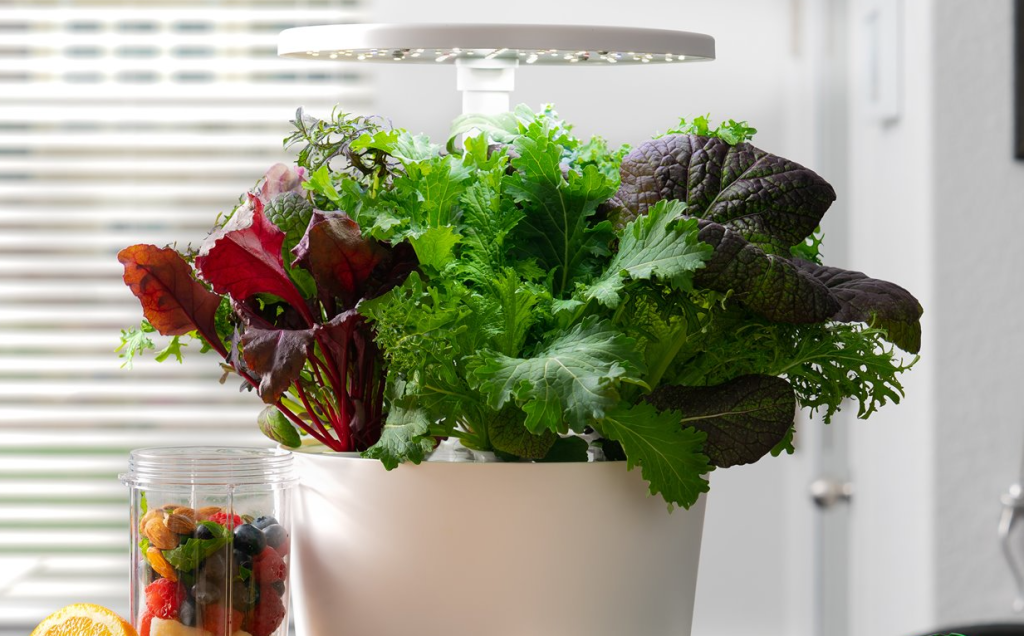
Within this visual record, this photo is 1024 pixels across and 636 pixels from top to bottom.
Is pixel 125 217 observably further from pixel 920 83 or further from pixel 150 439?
pixel 920 83

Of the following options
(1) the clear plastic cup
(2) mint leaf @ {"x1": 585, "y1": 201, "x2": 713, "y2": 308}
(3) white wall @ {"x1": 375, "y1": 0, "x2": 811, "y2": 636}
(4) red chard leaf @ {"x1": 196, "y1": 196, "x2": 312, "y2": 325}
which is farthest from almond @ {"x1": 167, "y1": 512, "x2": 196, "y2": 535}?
(3) white wall @ {"x1": 375, "y1": 0, "x2": 811, "y2": 636}

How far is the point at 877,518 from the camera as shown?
181cm

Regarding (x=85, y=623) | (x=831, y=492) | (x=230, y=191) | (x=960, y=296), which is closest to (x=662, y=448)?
(x=85, y=623)

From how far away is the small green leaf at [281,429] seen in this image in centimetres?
54

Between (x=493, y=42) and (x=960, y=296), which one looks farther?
(x=960, y=296)

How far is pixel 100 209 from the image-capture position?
205 cm

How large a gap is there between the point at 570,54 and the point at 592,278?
13 cm

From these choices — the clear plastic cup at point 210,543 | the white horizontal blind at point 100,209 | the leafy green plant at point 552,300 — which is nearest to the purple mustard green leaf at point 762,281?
the leafy green plant at point 552,300

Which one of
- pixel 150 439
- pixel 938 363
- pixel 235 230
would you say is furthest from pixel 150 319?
pixel 150 439

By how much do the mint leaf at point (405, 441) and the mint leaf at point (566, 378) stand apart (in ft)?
0.12

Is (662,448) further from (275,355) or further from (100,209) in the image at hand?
(100,209)

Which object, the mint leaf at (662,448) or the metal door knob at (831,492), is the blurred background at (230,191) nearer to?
the metal door knob at (831,492)

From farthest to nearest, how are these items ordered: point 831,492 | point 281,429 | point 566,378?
point 831,492 < point 281,429 < point 566,378

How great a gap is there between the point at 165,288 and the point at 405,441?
0.14 metres
